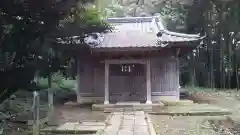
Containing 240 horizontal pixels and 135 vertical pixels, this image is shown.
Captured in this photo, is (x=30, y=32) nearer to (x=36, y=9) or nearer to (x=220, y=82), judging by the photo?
(x=36, y=9)

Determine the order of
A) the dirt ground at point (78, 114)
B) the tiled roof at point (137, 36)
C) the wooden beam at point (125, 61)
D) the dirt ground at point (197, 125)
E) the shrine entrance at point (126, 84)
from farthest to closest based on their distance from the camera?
1. the shrine entrance at point (126, 84)
2. the wooden beam at point (125, 61)
3. the tiled roof at point (137, 36)
4. the dirt ground at point (78, 114)
5. the dirt ground at point (197, 125)

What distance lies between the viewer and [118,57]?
1333cm

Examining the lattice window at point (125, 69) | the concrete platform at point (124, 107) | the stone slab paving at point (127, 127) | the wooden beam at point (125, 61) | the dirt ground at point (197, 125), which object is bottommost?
the dirt ground at point (197, 125)

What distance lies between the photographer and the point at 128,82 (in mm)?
14016

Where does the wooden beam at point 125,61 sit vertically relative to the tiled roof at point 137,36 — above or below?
below

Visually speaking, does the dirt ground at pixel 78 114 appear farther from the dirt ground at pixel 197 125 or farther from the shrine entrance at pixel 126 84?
the dirt ground at pixel 197 125

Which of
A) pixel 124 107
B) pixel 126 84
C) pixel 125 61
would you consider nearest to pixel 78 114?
pixel 124 107

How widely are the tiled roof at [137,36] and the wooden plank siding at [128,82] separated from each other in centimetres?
105

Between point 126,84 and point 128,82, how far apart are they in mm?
119

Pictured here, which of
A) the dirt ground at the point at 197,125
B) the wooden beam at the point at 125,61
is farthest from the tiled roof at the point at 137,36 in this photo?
the dirt ground at the point at 197,125

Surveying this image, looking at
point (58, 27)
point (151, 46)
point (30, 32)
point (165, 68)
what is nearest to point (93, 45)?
point (151, 46)

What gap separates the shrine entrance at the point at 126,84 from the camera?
45.9ft

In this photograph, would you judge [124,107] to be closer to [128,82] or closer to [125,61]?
[125,61]

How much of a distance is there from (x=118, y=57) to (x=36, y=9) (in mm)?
6849
